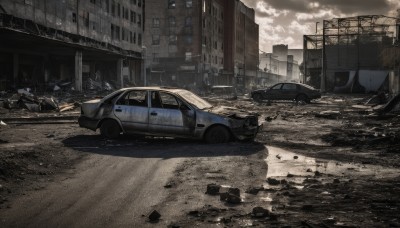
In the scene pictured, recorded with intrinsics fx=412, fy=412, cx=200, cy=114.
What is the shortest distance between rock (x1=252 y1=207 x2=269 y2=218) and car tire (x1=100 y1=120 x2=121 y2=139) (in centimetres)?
643

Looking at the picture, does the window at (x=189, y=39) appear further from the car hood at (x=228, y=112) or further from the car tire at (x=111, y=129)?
the car tire at (x=111, y=129)

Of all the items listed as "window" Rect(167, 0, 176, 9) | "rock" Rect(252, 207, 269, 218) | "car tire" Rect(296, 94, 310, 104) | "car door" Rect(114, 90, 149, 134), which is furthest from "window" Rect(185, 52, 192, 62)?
"rock" Rect(252, 207, 269, 218)

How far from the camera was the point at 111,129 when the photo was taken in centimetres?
1064

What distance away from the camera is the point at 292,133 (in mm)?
12477

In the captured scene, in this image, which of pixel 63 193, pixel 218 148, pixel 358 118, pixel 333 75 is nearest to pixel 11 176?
pixel 63 193

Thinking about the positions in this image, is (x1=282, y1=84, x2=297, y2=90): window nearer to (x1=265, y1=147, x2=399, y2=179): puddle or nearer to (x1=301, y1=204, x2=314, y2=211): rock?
(x1=265, y1=147, x2=399, y2=179): puddle

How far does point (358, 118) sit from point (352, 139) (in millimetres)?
7013

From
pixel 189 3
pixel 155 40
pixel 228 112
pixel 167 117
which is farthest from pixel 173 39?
pixel 167 117

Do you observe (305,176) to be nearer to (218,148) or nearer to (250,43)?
(218,148)

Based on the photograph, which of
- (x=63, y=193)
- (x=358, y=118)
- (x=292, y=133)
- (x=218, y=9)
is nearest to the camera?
(x=63, y=193)

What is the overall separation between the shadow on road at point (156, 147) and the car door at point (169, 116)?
1.13ft

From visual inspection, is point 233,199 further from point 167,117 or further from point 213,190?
point 167,117

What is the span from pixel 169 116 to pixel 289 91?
18.8m

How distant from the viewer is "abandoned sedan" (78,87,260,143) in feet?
32.6
